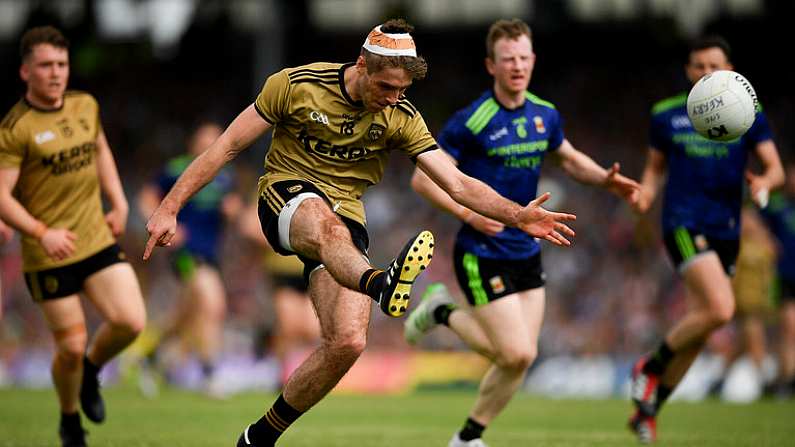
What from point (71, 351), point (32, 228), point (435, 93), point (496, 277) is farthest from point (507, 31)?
point (435, 93)

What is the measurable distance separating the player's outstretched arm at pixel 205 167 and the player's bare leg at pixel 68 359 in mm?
2261

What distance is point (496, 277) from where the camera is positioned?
905 centimetres

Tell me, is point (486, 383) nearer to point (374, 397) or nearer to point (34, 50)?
point (34, 50)

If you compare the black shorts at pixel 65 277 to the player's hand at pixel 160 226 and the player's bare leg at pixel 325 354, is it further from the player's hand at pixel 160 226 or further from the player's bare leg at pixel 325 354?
the player's bare leg at pixel 325 354

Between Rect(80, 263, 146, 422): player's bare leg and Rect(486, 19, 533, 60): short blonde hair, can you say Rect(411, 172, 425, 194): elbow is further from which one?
Rect(80, 263, 146, 422): player's bare leg

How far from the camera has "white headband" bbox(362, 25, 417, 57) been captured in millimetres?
6891

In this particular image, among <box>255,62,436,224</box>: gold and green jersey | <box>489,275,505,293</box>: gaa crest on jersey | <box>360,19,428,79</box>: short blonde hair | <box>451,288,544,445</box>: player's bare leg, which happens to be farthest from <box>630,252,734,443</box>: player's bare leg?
<box>360,19,428,79</box>: short blonde hair

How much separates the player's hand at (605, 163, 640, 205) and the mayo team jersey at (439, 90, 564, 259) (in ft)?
2.12

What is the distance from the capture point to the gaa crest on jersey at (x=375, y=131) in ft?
23.9

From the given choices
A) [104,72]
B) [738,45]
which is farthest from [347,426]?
[104,72]

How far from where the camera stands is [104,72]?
101 feet

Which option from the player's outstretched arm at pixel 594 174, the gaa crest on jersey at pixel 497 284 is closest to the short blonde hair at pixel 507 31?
the player's outstretched arm at pixel 594 174

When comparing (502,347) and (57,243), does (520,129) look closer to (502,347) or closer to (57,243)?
(502,347)

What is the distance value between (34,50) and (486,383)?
4295 mm
